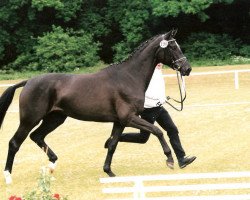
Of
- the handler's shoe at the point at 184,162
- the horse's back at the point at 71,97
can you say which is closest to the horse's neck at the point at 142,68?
the horse's back at the point at 71,97

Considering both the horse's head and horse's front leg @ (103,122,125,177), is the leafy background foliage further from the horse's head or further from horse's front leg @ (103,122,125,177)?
horse's front leg @ (103,122,125,177)

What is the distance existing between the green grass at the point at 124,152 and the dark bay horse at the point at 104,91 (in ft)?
2.32

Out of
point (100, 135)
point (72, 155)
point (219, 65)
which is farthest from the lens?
point (219, 65)

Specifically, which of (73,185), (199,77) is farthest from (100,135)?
(199,77)

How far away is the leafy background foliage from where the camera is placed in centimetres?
3725

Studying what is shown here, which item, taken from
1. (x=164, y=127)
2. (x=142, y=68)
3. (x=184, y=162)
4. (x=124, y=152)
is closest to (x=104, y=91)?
(x=142, y=68)

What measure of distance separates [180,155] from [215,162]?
0.75 metres

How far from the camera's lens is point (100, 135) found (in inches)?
572

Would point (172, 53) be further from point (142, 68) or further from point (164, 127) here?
point (164, 127)

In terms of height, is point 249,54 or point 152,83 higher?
point 152,83

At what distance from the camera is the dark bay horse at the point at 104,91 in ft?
30.4

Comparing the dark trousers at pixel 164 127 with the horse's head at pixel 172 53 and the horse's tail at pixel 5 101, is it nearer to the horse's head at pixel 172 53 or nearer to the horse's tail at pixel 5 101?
the horse's head at pixel 172 53

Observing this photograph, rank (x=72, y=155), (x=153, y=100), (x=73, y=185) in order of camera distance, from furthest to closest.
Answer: (x=72, y=155), (x=153, y=100), (x=73, y=185)

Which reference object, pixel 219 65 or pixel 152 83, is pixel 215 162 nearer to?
pixel 152 83
